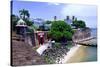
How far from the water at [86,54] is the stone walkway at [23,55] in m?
0.46

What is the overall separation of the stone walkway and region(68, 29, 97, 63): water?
1.51ft

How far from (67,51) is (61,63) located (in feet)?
0.59

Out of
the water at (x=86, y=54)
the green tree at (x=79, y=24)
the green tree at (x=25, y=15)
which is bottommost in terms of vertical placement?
the water at (x=86, y=54)

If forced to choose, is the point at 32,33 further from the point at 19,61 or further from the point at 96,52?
the point at 96,52

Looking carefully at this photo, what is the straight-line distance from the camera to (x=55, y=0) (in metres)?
2.55

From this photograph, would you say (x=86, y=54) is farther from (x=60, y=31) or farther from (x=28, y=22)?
(x=28, y=22)

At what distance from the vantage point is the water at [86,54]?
103 inches

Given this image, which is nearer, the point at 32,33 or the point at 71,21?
the point at 32,33

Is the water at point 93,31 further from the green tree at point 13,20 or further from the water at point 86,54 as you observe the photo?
the green tree at point 13,20

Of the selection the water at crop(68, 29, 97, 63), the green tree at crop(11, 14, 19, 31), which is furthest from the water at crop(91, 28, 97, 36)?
the green tree at crop(11, 14, 19, 31)

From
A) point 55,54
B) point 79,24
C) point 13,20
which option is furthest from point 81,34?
point 13,20

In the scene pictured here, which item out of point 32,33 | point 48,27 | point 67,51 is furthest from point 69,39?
point 32,33

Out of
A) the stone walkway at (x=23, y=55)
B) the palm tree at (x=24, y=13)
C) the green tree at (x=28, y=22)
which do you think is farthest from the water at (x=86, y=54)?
the palm tree at (x=24, y=13)

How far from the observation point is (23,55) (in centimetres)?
239
